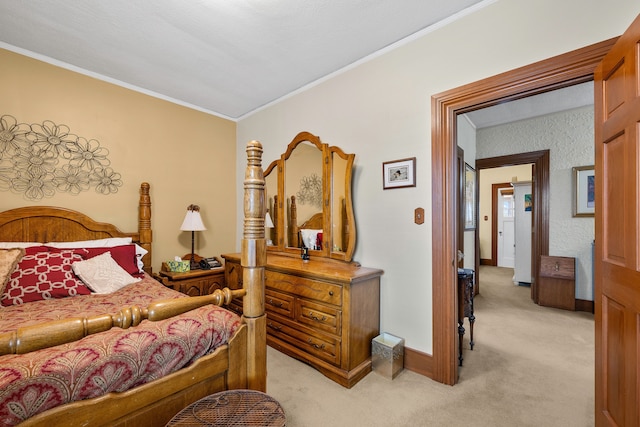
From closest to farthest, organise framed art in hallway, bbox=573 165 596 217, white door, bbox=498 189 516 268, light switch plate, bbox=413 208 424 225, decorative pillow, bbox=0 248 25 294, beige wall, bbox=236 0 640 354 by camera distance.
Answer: beige wall, bbox=236 0 640 354
decorative pillow, bbox=0 248 25 294
light switch plate, bbox=413 208 424 225
framed art in hallway, bbox=573 165 596 217
white door, bbox=498 189 516 268

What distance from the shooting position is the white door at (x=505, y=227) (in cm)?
696

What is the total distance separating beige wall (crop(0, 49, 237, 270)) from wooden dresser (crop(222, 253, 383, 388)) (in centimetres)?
159

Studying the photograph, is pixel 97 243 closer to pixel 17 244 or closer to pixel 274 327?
pixel 17 244

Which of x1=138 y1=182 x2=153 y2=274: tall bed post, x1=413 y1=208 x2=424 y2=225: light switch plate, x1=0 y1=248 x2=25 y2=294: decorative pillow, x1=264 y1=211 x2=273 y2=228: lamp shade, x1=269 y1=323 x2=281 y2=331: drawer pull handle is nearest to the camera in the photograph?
x1=0 y1=248 x2=25 y2=294: decorative pillow

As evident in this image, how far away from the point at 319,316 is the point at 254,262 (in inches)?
39.7

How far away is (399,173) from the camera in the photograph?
2352 mm

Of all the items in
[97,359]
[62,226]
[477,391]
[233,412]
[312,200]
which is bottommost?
[477,391]

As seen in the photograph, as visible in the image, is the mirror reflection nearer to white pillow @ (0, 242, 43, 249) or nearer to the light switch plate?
the light switch plate

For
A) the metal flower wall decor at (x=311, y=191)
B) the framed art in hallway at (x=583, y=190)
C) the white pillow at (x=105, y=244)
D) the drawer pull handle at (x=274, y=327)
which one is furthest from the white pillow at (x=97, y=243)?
the framed art in hallway at (x=583, y=190)

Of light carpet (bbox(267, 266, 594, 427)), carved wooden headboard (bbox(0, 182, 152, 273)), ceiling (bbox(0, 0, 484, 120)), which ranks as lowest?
light carpet (bbox(267, 266, 594, 427))

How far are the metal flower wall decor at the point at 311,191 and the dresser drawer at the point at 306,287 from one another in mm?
788

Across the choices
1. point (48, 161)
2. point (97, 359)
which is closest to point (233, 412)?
point (97, 359)

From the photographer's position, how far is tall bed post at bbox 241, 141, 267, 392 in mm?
1511

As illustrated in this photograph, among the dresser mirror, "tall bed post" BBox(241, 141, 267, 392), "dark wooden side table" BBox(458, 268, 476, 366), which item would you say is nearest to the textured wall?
"dark wooden side table" BBox(458, 268, 476, 366)
